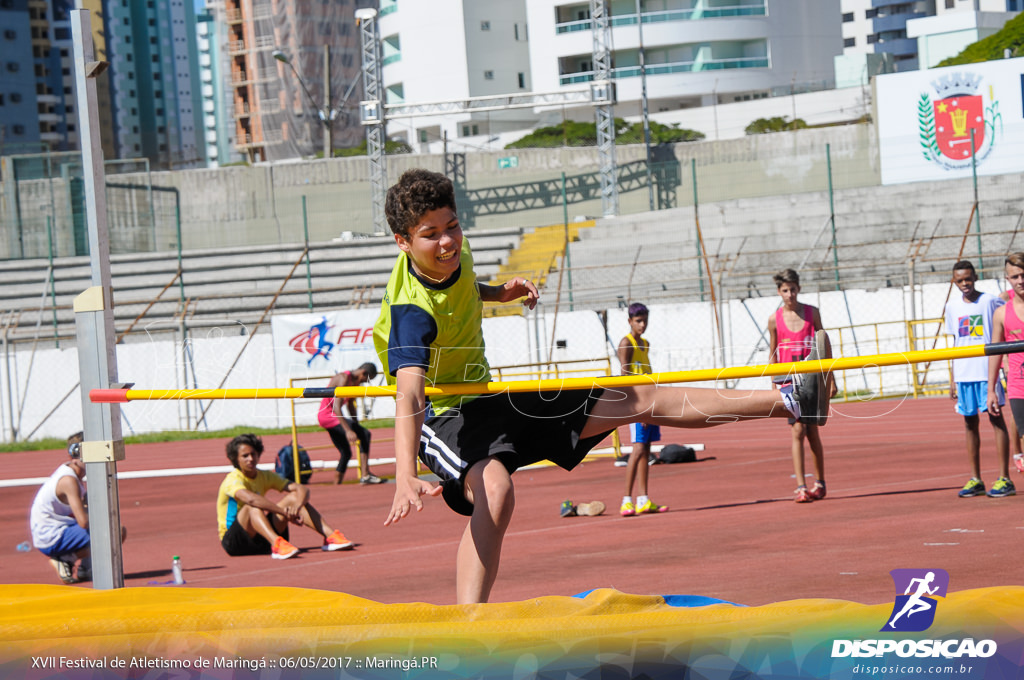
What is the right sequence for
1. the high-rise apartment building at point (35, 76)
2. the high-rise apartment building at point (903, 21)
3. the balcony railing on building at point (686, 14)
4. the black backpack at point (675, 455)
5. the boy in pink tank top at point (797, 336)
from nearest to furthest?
the boy in pink tank top at point (797, 336) < the black backpack at point (675, 455) < the balcony railing on building at point (686, 14) < the high-rise apartment building at point (903, 21) < the high-rise apartment building at point (35, 76)

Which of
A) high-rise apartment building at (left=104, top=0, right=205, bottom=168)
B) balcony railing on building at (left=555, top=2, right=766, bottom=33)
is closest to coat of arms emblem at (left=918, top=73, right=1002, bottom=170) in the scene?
balcony railing on building at (left=555, top=2, right=766, bottom=33)

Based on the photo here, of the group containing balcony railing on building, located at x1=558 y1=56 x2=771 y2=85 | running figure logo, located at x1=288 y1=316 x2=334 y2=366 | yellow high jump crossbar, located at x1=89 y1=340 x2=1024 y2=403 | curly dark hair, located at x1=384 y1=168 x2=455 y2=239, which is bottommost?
running figure logo, located at x1=288 y1=316 x2=334 y2=366

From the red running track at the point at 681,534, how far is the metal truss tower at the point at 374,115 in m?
21.9

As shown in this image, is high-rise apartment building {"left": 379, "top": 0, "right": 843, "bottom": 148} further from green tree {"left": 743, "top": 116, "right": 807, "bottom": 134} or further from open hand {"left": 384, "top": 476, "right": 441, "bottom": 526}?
open hand {"left": 384, "top": 476, "right": 441, "bottom": 526}

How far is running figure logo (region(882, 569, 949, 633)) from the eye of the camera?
343 cm

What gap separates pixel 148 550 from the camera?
9859mm

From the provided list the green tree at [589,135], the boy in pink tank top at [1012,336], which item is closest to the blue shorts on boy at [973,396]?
the boy in pink tank top at [1012,336]

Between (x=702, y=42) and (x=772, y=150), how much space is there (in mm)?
21832

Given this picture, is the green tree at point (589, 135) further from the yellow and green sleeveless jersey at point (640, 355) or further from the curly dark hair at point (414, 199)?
the curly dark hair at point (414, 199)

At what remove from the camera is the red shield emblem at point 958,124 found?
2823cm

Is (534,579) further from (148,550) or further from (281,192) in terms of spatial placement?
(281,192)

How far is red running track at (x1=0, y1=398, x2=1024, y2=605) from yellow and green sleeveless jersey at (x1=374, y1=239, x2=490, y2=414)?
226 cm

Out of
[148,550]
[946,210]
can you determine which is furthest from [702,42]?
[148,550]

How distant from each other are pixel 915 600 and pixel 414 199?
7.41 ft
